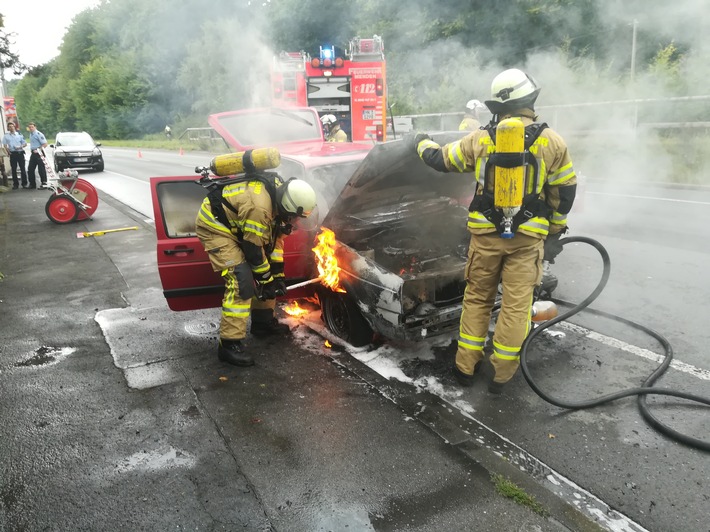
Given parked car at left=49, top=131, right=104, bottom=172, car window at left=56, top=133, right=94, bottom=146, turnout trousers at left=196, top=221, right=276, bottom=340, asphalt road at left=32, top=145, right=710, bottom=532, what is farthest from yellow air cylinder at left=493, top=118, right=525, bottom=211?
car window at left=56, top=133, right=94, bottom=146

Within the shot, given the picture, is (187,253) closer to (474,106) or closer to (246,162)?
(246,162)

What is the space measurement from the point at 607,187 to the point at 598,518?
1045cm

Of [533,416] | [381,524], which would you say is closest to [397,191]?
[533,416]

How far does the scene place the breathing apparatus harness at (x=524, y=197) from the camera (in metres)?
3.06

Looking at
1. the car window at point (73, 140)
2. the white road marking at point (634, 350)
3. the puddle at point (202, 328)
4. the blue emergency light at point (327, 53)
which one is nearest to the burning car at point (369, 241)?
the puddle at point (202, 328)

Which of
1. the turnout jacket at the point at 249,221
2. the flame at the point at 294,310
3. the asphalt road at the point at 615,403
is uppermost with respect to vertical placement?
the turnout jacket at the point at 249,221

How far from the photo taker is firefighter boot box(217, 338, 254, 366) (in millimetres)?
3850

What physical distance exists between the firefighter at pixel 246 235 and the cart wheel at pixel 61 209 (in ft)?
23.7

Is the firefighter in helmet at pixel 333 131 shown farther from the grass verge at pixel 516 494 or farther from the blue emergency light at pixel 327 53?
the grass verge at pixel 516 494

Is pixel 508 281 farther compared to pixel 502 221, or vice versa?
pixel 508 281

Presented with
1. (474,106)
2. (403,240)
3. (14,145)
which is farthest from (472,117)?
(14,145)

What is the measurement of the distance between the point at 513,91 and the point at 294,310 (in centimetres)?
276

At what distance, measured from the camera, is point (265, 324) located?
4.41 m

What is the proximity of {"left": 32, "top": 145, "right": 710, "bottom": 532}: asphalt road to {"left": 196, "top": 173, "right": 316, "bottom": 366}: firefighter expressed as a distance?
93 centimetres
